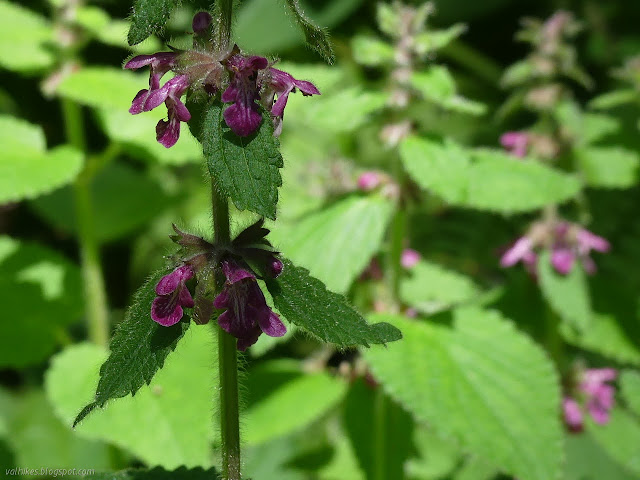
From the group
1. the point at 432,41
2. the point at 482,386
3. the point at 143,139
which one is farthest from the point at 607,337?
the point at 143,139

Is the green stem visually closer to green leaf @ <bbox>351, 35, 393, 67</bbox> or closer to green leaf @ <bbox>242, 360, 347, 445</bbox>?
green leaf @ <bbox>242, 360, 347, 445</bbox>

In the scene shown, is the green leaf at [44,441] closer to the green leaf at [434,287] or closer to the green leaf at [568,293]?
the green leaf at [434,287]

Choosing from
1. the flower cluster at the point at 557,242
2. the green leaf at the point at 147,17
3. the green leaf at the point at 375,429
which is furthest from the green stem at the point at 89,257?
the green leaf at the point at 147,17

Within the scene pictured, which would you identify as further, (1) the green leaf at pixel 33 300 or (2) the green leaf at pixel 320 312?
(1) the green leaf at pixel 33 300

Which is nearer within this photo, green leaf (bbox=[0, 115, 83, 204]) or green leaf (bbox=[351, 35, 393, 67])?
green leaf (bbox=[351, 35, 393, 67])

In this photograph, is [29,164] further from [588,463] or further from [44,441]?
[588,463]

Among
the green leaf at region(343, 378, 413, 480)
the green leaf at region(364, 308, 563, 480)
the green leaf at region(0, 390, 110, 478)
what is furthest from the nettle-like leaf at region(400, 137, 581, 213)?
the green leaf at region(0, 390, 110, 478)

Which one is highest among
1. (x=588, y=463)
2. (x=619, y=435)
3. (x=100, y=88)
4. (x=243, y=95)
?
(x=100, y=88)
